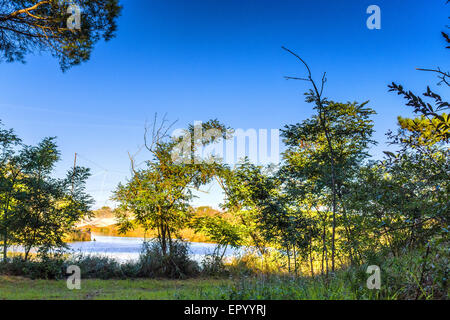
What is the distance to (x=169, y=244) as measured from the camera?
8.97 metres

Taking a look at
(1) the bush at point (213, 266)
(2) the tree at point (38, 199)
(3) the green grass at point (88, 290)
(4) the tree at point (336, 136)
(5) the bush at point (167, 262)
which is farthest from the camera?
(1) the bush at point (213, 266)

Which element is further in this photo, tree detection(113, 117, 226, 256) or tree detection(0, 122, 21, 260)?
tree detection(113, 117, 226, 256)

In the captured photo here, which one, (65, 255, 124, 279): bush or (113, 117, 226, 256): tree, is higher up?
(113, 117, 226, 256): tree

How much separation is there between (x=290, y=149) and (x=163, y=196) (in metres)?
4.48

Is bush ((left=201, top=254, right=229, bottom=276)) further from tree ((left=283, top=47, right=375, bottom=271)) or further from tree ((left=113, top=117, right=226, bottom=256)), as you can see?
tree ((left=283, top=47, right=375, bottom=271))

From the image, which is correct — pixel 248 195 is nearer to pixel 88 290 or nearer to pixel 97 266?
pixel 88 290

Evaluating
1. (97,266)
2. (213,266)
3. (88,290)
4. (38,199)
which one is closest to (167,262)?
(213,266)

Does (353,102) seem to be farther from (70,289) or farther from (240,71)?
(70,289)

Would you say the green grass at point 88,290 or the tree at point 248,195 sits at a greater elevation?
the tree at point 248,195

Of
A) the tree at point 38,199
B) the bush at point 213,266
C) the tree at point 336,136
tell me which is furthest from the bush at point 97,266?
the tree at point 336,136

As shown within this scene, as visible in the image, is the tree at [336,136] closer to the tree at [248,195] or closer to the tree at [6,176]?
the tree at [248,195]

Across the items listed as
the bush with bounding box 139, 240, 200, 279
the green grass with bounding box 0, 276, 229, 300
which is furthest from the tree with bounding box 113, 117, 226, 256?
the green grass with bounding box 0, 276, 229, 300
